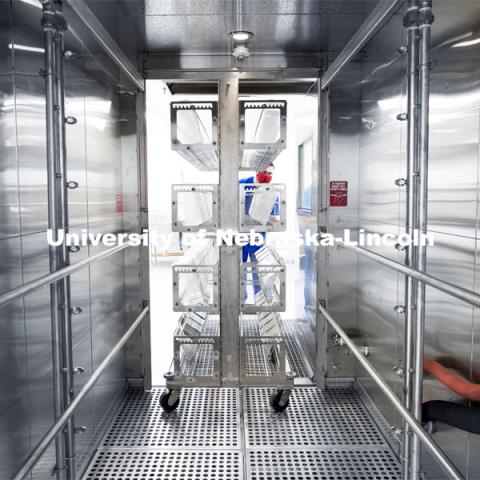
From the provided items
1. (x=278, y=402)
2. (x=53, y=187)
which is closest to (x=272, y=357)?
(x=278, y=402)

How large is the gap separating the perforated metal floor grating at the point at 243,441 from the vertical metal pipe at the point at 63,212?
58 cm

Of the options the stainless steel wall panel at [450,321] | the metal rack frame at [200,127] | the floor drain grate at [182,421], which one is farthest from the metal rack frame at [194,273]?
→ the stainless steel wall panel at [450,321]

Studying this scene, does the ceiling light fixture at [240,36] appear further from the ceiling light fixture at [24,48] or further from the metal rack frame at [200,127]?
the ceiling light fixture at [24,48]

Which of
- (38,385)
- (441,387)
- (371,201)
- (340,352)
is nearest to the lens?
(38,385)

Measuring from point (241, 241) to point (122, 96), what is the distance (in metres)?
1.47

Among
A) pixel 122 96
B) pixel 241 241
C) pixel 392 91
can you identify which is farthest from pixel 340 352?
pixel 122 96

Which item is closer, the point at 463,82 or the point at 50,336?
the point at 463,82

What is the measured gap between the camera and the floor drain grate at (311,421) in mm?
2998

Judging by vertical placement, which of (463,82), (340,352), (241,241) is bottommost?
(340,352)

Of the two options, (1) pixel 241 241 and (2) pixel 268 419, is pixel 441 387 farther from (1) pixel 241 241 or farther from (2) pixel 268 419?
(1) pixel 241 241

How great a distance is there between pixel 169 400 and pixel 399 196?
222cm

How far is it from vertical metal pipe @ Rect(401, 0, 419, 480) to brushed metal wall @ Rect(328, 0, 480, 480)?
0.23 m

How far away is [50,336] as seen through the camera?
2.16m

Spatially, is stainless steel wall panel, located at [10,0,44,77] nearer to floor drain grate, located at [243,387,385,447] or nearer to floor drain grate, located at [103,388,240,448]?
floor drain grate, located at [103,388,240,448]
